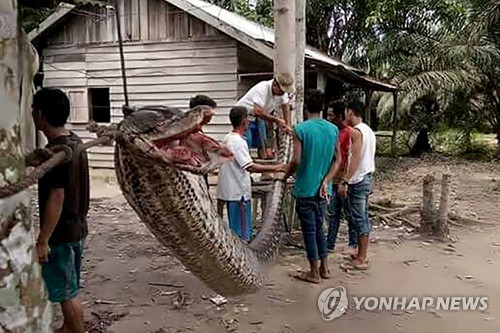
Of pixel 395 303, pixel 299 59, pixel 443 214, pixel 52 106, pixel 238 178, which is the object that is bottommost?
pixel 395 303

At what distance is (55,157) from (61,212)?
1.47 m

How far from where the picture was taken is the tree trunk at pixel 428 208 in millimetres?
7105

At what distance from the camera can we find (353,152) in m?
5.65

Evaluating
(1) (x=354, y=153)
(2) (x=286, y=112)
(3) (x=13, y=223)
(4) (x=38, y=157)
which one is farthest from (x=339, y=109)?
(3) (x=13, y=223)

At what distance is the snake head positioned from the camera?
7.29ft

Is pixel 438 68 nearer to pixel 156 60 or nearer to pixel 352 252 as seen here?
pixel 156 60

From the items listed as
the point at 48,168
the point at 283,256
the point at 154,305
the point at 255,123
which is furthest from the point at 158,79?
the point at 48,168

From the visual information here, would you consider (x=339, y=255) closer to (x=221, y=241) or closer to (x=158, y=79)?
(x=221, y=241)

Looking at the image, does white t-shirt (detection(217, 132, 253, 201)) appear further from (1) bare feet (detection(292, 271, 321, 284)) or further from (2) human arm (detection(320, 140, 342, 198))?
(1) bare feet (detection(292, 271, 321, 284))

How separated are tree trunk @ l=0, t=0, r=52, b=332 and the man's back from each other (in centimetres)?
169

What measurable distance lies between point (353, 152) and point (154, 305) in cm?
243

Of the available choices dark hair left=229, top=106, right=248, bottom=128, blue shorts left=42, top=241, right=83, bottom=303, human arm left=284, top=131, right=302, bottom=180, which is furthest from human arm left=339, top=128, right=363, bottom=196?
blue shorts left=42, top=241, right=83, bottom=303

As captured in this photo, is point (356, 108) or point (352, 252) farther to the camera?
point (352, 252)

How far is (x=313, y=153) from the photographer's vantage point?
502cm
